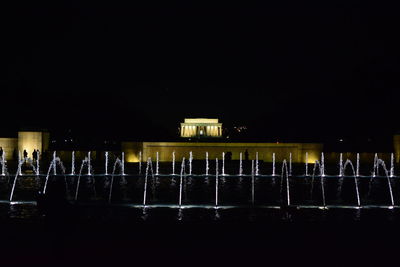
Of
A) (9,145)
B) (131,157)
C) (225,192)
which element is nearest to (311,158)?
(131,157)

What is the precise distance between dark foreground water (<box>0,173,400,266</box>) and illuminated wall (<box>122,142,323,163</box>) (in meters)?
15.6

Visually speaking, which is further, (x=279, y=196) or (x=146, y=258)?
(x=279, y=196)

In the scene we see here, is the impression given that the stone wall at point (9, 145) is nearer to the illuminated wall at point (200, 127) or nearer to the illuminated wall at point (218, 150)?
the illuminated wall at point (218, 150)

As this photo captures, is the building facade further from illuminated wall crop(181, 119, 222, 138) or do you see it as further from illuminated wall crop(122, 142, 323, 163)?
illuminated wall crop(181, 119, 222, 138)

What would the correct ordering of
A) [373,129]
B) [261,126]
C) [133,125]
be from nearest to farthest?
1. [373,129]
2. [133,125]
3. [261,126]

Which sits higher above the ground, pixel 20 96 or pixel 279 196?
pixel 20 96

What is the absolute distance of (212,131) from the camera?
5588cm

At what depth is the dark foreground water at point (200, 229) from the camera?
8.95 metres

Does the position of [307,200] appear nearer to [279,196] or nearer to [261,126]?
[279,196]

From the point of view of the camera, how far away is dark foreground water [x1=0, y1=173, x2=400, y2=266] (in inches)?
352

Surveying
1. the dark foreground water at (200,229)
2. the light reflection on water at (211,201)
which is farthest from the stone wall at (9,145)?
the dark foreground water at (200,229)

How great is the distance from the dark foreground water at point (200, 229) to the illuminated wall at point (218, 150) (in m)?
15.6

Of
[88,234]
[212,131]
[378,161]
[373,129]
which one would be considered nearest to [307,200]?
[88,234]

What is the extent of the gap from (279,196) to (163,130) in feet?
156
